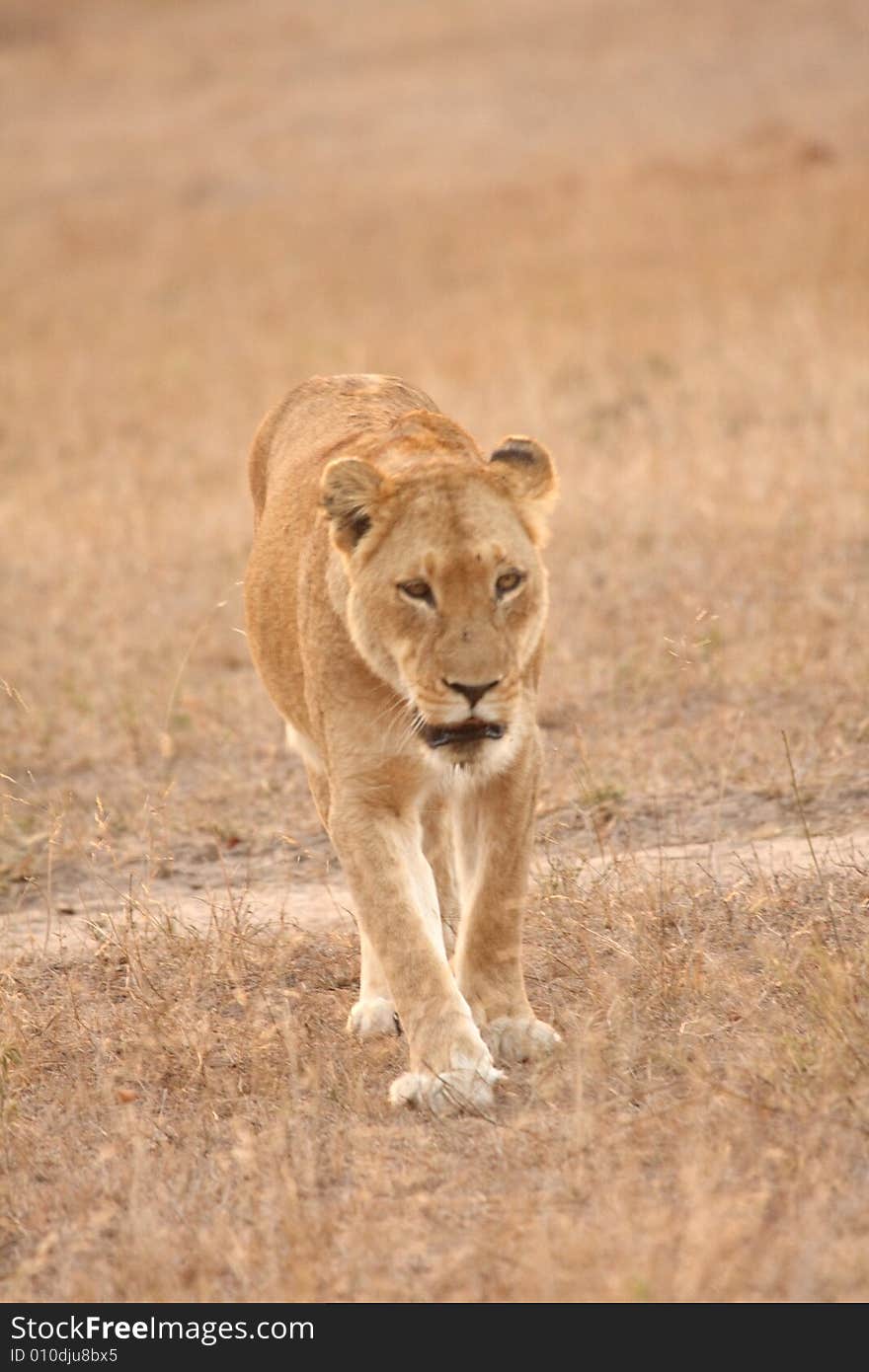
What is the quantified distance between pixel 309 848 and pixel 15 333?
13756 mm

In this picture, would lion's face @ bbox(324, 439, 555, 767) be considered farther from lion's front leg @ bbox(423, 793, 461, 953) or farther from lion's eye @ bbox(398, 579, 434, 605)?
lion's front leg @ bbox(423, 793, 461, 953)

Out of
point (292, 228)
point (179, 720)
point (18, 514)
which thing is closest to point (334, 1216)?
point (179, 720)

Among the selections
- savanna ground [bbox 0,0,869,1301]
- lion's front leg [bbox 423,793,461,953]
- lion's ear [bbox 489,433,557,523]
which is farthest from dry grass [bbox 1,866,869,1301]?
lion's ear [bbox 489,433,557,523]

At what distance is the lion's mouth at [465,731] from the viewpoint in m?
4.11

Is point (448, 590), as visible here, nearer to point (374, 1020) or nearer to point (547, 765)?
point (374, 1020)

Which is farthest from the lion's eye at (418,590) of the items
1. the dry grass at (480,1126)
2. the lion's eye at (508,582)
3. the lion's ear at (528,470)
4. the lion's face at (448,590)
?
the dry grass at (480,1126)

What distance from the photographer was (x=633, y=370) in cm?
1401

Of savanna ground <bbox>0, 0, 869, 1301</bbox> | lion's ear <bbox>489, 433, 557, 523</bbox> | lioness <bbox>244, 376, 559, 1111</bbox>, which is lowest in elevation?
savanna ground <bbox>0, 0, 869, 1301</bbox>

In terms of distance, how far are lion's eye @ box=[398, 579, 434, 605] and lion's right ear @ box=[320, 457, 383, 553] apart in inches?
8.9

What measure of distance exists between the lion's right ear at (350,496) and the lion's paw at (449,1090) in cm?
128

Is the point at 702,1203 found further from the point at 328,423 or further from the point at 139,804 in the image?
the point at 139,804

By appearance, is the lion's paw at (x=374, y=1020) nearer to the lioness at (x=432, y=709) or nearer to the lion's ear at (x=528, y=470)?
the lioness at (x=432, y=709)

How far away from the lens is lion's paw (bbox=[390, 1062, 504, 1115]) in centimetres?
410

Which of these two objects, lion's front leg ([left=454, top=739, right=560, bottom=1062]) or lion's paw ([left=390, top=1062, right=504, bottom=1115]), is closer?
lion's paw ([left=390, top=1062, right=504, bottom=1115])
